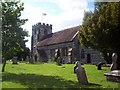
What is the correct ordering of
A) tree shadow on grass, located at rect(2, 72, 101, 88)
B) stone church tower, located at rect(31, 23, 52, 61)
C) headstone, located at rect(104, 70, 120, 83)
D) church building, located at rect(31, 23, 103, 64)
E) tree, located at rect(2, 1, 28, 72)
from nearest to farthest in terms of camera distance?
1. tree shadow on grass, located at rect(2, 72, 101, 88)
2. headstone, located at rect(104, 70, 120, 83)
3. tree, located at rect(2, 1, 28, 72)
4. church building, located at rect(31, 23, 103, 64)
5. stone church tower, located at rect(31, 23, 52, 61)

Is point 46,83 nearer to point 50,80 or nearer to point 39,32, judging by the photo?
point 50,80

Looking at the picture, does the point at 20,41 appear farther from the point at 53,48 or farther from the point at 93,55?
the point at 53,48

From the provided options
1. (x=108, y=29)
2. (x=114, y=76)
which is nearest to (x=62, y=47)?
(x=108, y=29)

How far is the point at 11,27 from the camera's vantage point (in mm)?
21625

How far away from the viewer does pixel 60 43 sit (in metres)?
64.9

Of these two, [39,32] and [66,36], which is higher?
[39,32]

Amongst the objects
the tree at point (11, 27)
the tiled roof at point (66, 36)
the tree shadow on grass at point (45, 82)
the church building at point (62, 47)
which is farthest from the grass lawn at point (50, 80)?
the tiled roof at point (66, 36)

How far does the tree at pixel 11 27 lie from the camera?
70.2 feet

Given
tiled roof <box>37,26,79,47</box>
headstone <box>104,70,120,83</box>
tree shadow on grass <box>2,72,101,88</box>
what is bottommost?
tree shadow on grass <box>2,72,101,88</box>

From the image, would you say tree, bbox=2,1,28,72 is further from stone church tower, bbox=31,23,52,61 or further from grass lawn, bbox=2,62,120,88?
stone church tower, bbox=31,23,52,61

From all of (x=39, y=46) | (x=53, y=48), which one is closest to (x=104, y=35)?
(x=53, y=48)

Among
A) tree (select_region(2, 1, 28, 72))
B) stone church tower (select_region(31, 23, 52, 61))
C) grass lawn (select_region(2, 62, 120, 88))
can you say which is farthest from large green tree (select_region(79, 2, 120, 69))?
stone church tower (select_region(31, 23, 52, 61))

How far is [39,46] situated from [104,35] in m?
56.8

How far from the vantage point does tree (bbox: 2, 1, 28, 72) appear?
21406 mm
